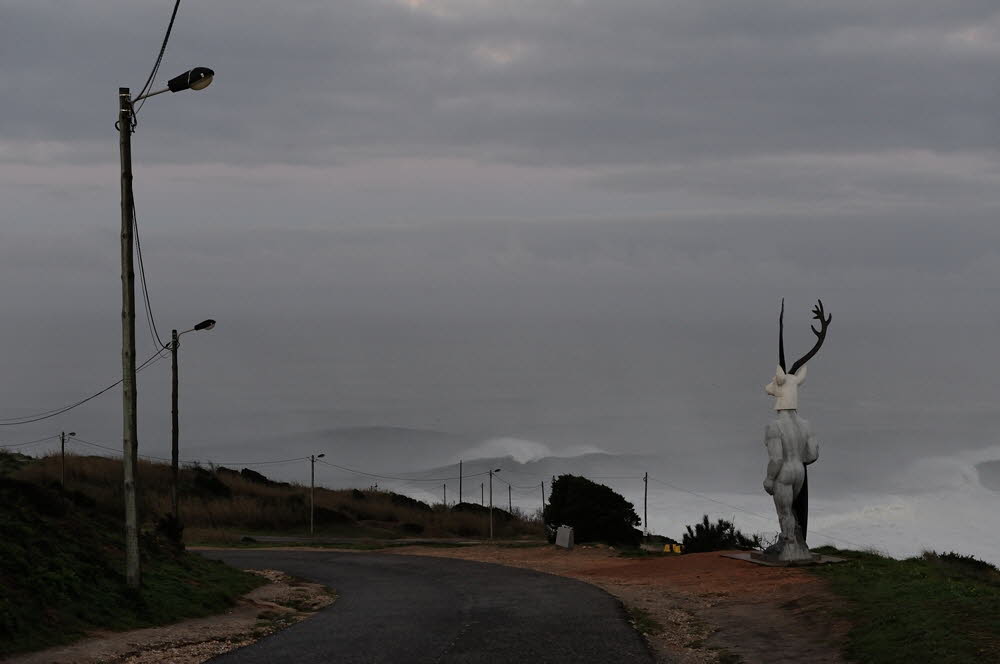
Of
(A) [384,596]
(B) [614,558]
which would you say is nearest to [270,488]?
(B) [614,558]

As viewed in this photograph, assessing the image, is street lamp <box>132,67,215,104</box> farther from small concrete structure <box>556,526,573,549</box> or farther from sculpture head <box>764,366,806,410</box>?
small concrete structure <box>556,526,573,549</box>

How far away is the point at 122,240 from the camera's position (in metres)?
20.2

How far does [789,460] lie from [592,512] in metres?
24.9


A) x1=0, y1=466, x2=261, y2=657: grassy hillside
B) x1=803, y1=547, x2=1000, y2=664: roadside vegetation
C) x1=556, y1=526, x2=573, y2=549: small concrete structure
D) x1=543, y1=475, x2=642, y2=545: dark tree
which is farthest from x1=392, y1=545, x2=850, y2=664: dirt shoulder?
x1=543, y1=475, x2=642, y2=545: dark tree

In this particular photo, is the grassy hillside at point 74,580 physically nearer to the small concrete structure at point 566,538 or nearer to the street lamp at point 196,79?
the street lamp at point 196,79

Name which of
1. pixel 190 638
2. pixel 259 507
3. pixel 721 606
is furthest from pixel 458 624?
pixel 259 507

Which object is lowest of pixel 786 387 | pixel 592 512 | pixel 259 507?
pixel 259 507

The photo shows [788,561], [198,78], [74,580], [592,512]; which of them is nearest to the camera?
[198,78]

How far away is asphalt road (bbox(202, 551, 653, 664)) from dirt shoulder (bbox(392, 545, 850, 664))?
0.92 meters

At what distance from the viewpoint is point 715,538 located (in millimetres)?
46156

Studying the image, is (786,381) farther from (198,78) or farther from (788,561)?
(198,78)

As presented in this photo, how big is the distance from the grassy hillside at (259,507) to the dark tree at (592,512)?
16368 mm

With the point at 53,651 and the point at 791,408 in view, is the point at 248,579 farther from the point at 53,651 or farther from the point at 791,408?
the point at 791,408

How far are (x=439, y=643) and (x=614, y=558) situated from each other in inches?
768
